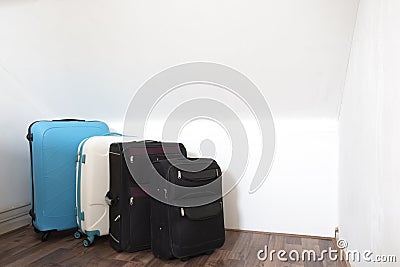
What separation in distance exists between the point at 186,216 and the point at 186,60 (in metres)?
0.96

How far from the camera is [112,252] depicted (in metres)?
2.10

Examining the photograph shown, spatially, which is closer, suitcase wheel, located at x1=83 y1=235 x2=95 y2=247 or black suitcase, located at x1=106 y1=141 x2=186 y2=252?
black suitcase, located at x1=106 y1=141 x2=186 y2=252

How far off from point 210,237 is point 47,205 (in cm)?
116

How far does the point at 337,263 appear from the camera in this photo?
192 centimetres

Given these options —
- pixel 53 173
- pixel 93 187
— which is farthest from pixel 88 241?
pixel 53 173

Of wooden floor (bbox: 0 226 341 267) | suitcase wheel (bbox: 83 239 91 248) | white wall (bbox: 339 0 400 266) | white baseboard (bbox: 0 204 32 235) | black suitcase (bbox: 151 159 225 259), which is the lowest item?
wooden floor (bbox: 0 226 341 267)

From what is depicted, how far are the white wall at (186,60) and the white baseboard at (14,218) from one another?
6cm

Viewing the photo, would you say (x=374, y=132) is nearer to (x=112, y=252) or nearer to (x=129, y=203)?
(x=129, y=203)

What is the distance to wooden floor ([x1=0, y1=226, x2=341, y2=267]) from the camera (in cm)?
194

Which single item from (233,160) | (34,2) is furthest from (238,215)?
(34,2)

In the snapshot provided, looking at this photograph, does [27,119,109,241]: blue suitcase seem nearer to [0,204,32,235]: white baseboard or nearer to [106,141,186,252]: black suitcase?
[0,204,32,235]: white baseboard

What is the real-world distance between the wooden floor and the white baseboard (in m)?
0.08

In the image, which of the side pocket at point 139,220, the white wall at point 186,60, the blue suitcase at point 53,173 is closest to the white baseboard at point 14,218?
the white wall at point 186,60

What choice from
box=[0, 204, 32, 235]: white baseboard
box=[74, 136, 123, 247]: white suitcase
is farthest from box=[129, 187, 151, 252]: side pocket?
box=[0, 204, 32, 235]: white baseboard
